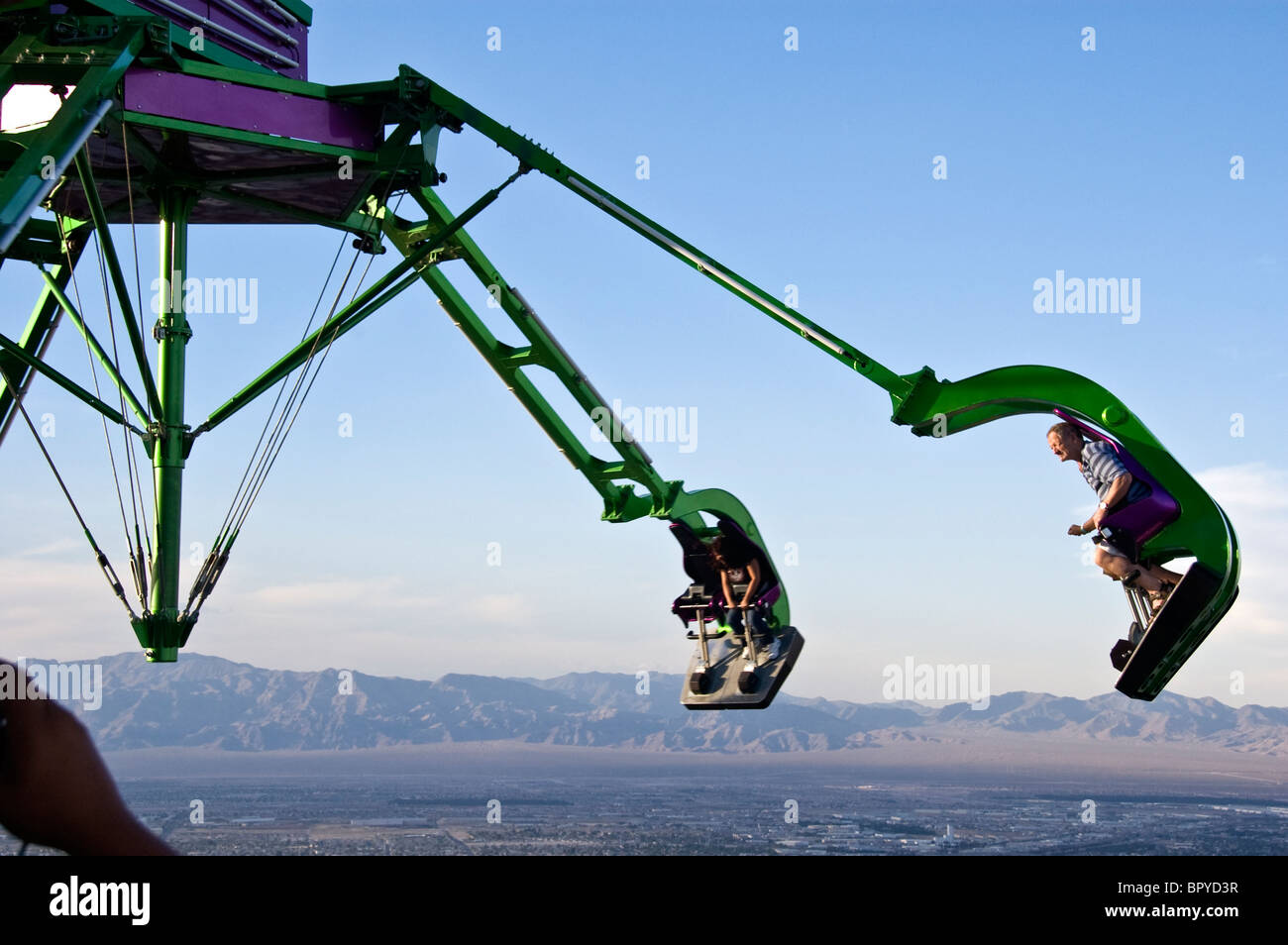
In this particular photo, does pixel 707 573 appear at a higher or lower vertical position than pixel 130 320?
lower

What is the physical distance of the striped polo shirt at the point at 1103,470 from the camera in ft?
55.6

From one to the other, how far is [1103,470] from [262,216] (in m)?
14.2

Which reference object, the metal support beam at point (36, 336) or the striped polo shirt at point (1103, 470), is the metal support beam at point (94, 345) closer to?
the metal support beam at point (36, 336)

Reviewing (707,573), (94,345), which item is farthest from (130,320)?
(707,573)

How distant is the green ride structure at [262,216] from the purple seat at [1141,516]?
0.08 ft

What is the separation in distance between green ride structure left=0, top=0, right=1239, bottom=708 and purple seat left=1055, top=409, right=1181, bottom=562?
0.02m

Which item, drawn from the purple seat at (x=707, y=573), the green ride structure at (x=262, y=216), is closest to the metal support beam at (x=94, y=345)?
the green ride structure at (x=262, y=216)

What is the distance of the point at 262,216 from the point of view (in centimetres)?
2339

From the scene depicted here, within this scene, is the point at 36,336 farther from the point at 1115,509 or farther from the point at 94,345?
the point at 1115,509

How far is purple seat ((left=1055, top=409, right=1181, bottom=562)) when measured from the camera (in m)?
16.8
